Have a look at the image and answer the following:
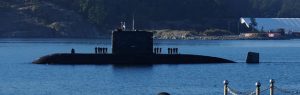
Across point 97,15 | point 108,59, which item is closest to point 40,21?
point 97,15

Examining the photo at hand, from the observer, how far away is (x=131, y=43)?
6912 cm

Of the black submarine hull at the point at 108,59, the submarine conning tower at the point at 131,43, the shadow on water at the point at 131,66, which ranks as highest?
the submarine conning tower at the point at 131,43

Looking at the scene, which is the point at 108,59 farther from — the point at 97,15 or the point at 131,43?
the point at 97,15

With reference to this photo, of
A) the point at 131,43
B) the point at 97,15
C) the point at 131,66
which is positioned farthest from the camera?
the point at 97,15

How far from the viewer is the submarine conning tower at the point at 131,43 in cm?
6894

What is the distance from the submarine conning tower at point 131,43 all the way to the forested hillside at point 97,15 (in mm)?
105228

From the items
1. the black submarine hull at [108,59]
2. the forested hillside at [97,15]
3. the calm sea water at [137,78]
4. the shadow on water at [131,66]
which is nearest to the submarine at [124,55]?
the black submarine hull at [108,59]

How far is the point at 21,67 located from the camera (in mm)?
69438

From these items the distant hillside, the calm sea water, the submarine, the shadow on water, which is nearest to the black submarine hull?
the submarine

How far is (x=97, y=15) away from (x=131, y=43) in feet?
346

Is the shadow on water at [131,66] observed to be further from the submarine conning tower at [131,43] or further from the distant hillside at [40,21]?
the distant hillside at [40,21]

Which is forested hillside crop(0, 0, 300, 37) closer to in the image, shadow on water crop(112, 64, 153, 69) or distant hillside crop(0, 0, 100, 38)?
distant hillside crop(0, 0, 100, 38)

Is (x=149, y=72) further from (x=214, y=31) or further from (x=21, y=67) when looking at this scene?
(x=214, y=31)

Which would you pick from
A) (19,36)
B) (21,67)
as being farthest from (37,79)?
(19,36)
